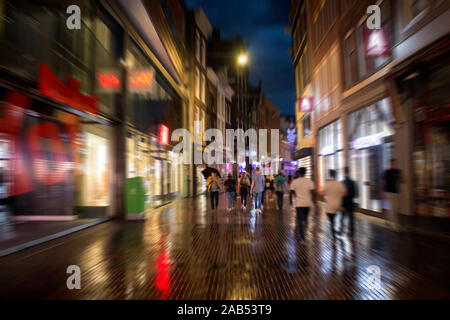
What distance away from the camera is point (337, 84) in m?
15.9

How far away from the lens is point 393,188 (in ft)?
29.2

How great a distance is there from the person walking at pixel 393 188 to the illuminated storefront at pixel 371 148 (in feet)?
4.39

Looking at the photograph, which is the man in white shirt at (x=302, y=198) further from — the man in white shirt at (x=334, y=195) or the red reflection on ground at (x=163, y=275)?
the red reflection on ground at (x=163, y=275)

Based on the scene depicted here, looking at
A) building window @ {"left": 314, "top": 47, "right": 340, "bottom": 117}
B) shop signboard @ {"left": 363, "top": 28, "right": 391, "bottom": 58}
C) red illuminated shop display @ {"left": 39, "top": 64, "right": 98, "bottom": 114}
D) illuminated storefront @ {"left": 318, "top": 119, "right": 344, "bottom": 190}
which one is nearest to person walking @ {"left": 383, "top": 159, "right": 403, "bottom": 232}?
shop signboard @ {"left": 363, "top": 28, "right": 391, "bottom": 58}

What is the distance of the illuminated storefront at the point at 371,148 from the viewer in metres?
11.0

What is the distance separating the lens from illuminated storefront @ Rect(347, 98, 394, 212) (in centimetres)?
1105

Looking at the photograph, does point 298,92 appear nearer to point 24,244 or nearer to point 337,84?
point 337,84

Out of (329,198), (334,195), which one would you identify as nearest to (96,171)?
(329,198)

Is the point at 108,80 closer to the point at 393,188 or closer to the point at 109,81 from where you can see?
the point at 109,81

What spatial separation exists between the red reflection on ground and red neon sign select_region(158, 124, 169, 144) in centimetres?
1153

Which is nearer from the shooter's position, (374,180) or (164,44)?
(374,180)

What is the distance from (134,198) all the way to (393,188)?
27.4 ft
